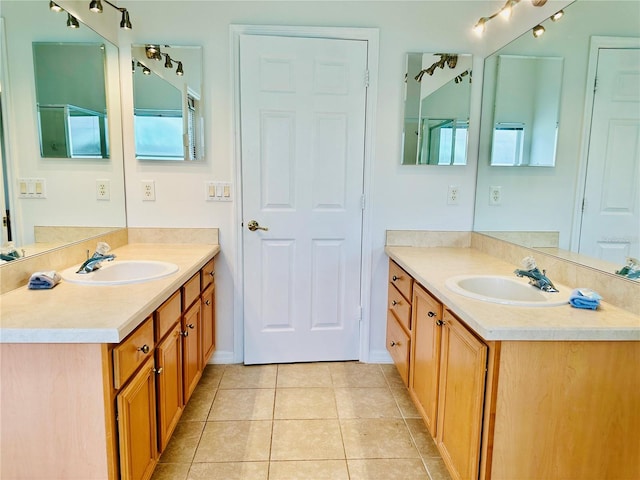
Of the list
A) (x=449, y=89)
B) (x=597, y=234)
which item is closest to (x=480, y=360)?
(x=597, y=234)

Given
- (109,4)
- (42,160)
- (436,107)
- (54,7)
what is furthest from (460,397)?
(109,4)

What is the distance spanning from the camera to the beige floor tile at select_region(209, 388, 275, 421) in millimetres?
2133

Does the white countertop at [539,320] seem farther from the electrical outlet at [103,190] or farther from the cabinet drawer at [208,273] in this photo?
the electrical outlet at [103,190]

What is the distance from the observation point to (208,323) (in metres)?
2.45

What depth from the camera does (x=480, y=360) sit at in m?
1.29

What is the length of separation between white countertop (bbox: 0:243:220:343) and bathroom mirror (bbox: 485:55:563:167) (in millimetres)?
1848

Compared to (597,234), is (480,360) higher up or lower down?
lower down

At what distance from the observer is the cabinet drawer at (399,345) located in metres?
2.17

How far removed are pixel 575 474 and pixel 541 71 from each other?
1764 mm

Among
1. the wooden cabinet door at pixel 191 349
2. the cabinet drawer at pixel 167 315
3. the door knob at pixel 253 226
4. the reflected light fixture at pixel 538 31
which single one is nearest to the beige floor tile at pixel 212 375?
the wooden cabinet door at pixel 191 349

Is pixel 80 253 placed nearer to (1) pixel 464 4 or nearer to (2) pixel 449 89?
(2) pixel 449 89

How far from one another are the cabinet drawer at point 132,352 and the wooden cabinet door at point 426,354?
1134 mm

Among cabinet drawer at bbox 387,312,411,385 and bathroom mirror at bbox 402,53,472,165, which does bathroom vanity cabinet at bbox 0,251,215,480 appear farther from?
bathroom mirror at bbox 402,53,472,165

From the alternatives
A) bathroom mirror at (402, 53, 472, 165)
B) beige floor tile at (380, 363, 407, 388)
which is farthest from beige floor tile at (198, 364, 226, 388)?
bathroom mirror at (402, 53, 472, 165)
